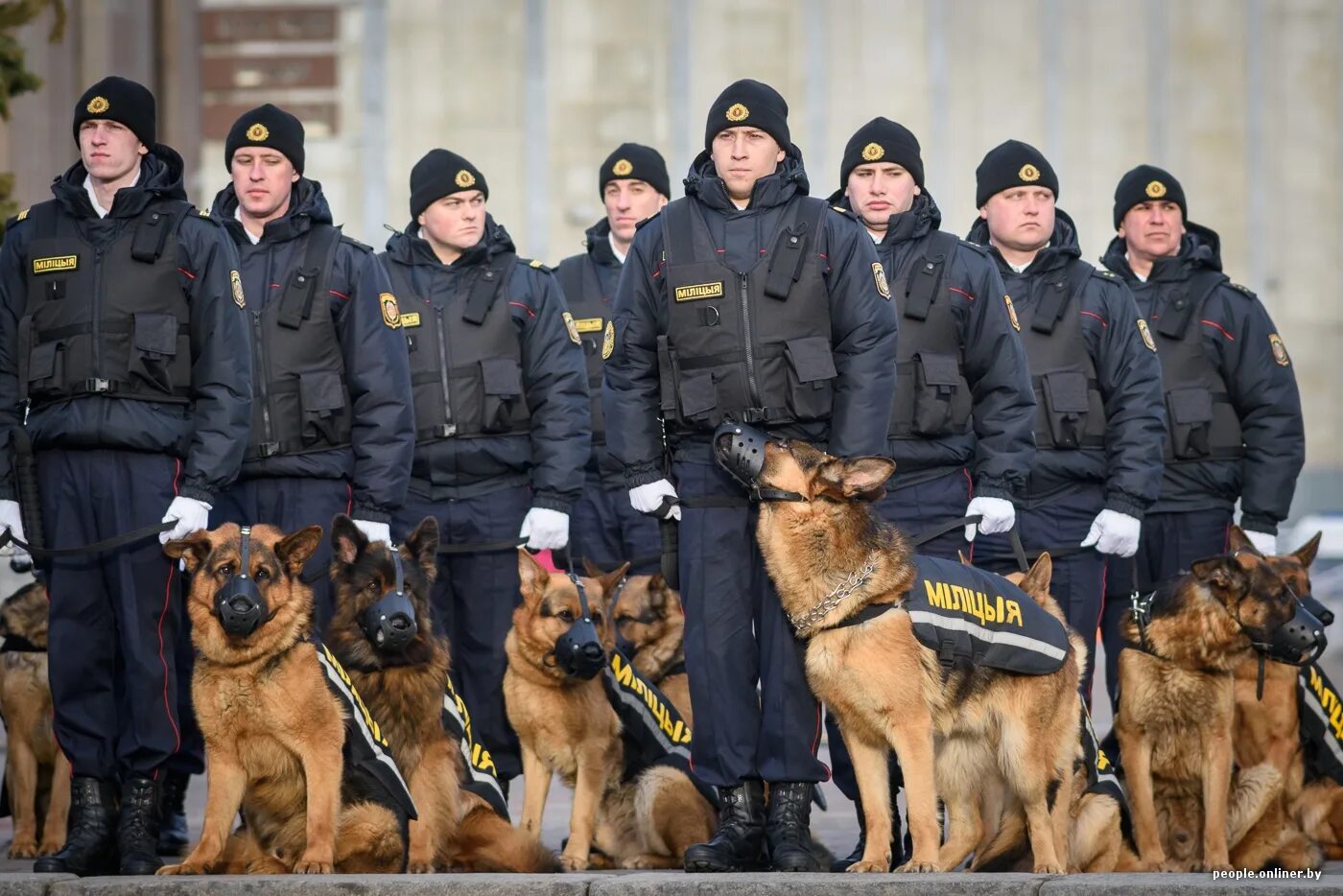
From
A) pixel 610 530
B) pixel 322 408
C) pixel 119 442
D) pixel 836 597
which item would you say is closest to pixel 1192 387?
pixel 610 530

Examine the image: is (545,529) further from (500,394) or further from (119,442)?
(119,442)

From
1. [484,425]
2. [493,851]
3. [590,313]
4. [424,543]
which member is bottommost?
[493,851]

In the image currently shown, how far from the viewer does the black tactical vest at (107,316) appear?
741 centimetres

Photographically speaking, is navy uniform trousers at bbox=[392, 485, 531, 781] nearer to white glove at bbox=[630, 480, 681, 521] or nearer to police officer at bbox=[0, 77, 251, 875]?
police officer at bbox=[0, 77, 251, 875]

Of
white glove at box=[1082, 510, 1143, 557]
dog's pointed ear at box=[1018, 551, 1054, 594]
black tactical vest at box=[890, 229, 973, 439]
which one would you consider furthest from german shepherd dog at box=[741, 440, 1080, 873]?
white glove at box=[1082, 510, 1143, 557]

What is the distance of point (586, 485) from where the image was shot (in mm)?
10492

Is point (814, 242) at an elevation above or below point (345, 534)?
above

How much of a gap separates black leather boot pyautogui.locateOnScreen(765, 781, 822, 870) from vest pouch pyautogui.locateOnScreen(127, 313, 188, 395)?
2637mm

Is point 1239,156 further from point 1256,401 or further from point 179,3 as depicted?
point 1256,401

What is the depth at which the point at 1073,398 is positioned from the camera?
8836 millimetres

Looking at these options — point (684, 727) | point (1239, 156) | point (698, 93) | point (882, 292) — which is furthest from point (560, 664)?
point (1239, 156)

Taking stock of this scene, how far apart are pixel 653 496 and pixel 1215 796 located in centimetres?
230

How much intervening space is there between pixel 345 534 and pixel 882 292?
2.11m

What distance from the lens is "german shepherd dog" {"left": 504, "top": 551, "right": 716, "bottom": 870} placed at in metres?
7.80
